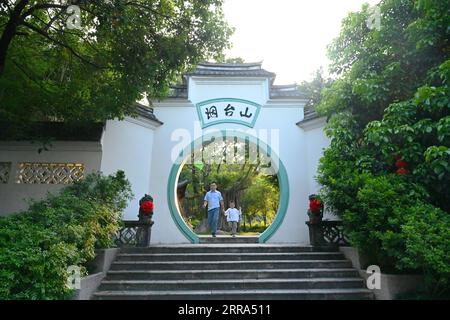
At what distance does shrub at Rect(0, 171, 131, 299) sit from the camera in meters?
2.78

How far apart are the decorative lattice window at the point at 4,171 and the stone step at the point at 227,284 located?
11.6 ft

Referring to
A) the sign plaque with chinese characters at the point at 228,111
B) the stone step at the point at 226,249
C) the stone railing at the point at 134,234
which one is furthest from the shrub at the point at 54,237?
the sign plaque with chinese characters at the point at 228,111

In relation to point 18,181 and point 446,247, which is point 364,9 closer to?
point 446,247

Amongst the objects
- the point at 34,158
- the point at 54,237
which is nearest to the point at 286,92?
the point at 34,158

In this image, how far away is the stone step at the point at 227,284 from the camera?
435 cm

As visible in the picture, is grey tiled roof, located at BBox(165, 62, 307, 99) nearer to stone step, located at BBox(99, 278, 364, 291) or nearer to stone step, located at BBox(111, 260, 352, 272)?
stone step, located at BBox(111, 260, 352, 272)

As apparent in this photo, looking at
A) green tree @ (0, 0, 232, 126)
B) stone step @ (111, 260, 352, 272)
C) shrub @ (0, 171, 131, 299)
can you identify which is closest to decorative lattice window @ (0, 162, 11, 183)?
green tree @ (0, 0, 232, 126)

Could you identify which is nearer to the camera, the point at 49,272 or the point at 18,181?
the point at 49,272

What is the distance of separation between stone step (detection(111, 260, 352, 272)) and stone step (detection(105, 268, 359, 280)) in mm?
176

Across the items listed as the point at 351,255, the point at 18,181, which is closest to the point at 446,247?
the point at 351,255

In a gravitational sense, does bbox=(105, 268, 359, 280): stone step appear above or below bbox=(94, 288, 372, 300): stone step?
above

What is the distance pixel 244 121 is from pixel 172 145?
6.50 feet

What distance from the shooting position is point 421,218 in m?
3.39

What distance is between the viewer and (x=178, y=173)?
7.24 m
